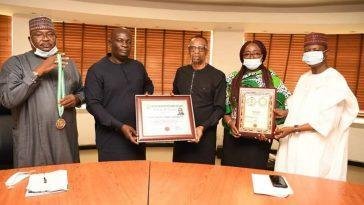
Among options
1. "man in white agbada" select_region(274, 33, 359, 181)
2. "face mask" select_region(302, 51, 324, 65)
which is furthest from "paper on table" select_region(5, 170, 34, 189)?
"face mask" select_region(302, 51, 324, 65)

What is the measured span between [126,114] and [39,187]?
3.55 feet

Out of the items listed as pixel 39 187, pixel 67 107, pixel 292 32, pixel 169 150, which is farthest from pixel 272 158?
pixel 39 187

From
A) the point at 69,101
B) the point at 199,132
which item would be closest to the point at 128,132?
the point at 69,101

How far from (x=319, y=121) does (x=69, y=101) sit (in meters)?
1.89

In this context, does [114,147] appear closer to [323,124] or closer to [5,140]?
[5,140]

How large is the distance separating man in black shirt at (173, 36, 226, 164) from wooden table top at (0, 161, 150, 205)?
829mm

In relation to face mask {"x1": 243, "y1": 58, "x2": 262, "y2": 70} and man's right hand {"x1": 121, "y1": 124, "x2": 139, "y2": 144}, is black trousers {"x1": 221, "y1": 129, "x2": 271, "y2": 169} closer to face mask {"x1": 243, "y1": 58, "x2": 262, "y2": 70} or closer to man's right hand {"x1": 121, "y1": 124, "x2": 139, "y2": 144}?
face mask {"x1": 243, "y1": 58, "x2": 262, "y2": 70}

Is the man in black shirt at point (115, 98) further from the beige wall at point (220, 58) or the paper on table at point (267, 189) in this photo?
the beige wall at point (220, 58)

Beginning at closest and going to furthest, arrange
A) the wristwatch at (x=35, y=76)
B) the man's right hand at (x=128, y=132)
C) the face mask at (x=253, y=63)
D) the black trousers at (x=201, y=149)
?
the wristwatch at (x=35, y=76) < the man's right hand at (x=128, y=132) < the face mask at (x=253, y=63) < the black trousers at (x=201, y=149)

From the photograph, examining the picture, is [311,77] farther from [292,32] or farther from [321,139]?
[292,32]

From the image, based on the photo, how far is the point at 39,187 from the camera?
1638 mm

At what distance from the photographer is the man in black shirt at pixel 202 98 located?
280 cm

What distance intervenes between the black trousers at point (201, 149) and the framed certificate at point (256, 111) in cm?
32

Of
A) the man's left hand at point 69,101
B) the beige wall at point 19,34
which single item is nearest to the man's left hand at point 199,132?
the man's left hand at point 69,101
